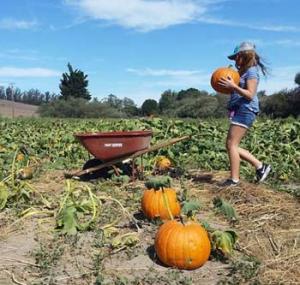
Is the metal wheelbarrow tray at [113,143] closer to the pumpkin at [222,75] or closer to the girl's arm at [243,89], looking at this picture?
the pumpkin at [222,75]

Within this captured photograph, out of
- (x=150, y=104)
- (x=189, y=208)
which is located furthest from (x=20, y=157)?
(x=150, y=104)

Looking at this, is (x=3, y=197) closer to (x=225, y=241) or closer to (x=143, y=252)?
(x=143, y=252)

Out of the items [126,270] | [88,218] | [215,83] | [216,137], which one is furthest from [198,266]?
[216,137]

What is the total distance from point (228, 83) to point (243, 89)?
0.75 ft

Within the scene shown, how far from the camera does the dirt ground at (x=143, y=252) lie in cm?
354

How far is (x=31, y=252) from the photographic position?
4.05 metres

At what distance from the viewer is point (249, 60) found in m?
6.03

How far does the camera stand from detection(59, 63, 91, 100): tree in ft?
243

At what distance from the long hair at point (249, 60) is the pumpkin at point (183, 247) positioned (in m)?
2.78

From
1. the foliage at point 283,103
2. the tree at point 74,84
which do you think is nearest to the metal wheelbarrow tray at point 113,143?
the foliage at point 283,103

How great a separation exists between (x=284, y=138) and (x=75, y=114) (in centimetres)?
4468

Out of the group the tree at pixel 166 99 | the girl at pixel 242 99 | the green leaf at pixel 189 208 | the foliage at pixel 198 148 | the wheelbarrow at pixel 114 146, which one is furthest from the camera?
the tree at pixel 166 99

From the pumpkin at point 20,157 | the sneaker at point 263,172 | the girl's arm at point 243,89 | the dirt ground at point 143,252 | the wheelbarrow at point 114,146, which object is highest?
the girl's arm at point 243,89

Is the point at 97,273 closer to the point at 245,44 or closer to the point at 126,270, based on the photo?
the point at 126,270
